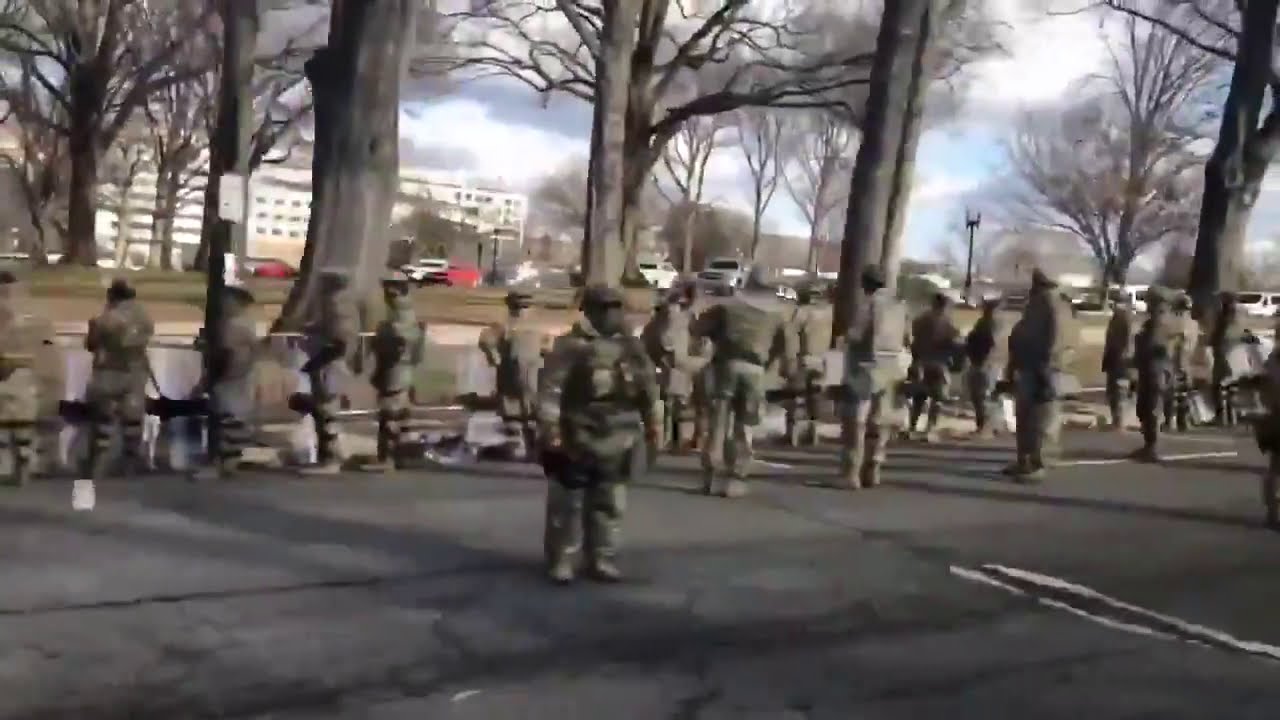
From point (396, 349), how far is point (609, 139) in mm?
14042

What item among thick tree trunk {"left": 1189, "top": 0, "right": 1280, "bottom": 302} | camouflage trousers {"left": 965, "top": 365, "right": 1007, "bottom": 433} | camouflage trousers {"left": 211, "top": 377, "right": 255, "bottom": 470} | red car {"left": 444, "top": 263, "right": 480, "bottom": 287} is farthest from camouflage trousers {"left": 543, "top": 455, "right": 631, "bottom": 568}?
red car {"left": 444, "top": 263, "right": 480, "bottom": 287}

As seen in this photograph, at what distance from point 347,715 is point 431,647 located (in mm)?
1047

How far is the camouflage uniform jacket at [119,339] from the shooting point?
10766 millimetres

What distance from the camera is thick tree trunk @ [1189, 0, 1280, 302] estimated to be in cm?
2395

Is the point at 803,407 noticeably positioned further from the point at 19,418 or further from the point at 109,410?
the point at 19,418

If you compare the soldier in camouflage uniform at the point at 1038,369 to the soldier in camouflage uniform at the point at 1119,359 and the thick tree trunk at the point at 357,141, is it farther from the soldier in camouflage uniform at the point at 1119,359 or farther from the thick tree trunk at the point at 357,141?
the thick tree trunk at the point at 357,141

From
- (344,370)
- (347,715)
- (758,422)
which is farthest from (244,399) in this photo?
(347,715)

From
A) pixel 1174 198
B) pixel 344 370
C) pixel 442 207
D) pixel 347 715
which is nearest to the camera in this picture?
pixel 347 715

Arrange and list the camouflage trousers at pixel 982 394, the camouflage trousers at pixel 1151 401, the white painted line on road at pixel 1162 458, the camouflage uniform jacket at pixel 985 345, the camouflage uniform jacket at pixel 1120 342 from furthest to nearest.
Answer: the camouflage uniform jacket at pixel 1120 342, the camouflage trousers at pixel 982 394, the camouflage uniform jacket at pixel 985 345, the camouflage trousers at pixel 1151 401, the white painted line on road at pixel 1162 458

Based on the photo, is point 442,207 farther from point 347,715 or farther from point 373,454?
point 347,715

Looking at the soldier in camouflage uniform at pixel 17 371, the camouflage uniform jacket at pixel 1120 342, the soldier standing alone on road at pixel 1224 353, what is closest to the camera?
the soldier in camouflage uniform at pixel 17 371

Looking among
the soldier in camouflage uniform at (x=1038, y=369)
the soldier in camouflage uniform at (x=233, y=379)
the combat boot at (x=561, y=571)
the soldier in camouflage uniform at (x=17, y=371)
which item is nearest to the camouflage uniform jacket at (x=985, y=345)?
the soldier in camouflage uniform at (x=1038, y=369)

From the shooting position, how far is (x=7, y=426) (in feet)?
34.0

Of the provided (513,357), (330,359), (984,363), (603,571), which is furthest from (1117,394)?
(603,571)
